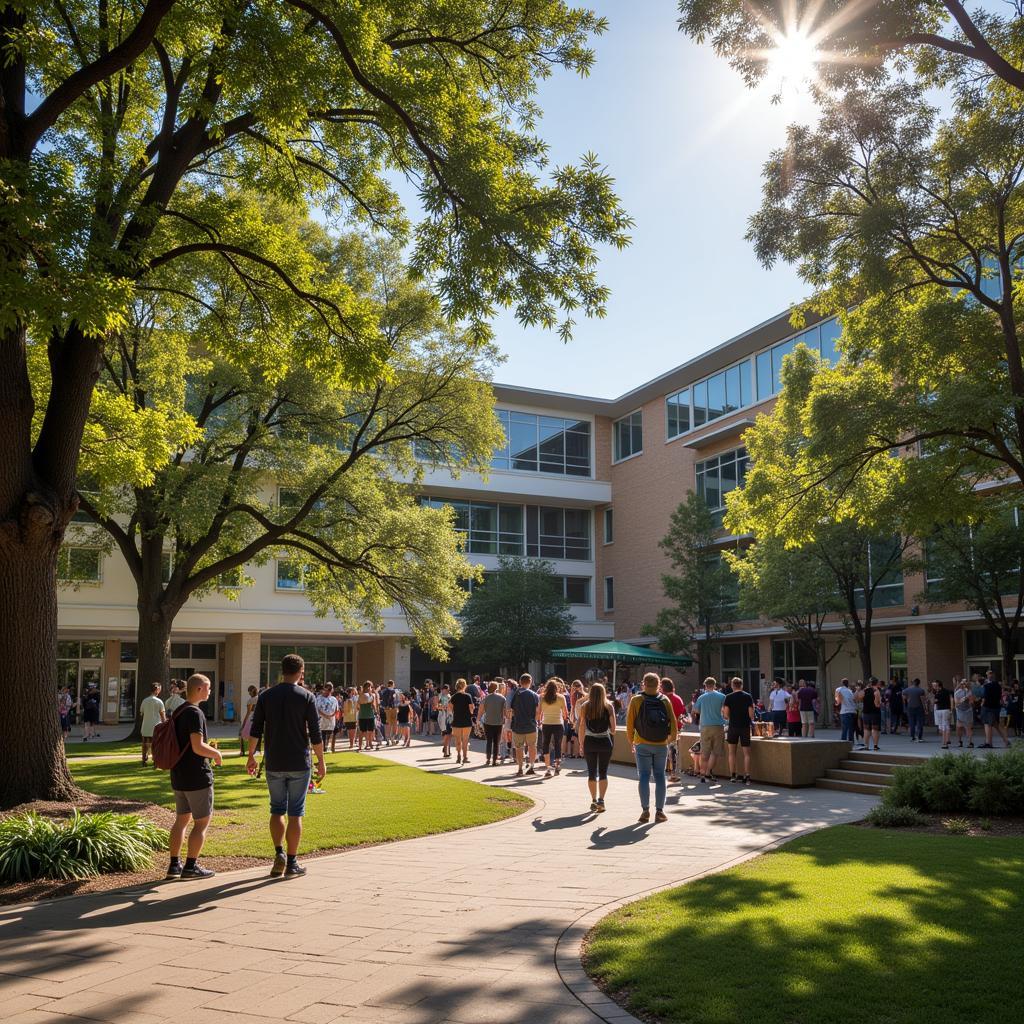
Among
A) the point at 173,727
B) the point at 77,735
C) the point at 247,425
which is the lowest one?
the point at 77,735

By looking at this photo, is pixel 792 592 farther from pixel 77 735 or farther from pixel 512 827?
pixel 77 735

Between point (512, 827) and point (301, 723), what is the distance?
3995 millimetres

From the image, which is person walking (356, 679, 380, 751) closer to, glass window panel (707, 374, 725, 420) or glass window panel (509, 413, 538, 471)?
glass window panel (707, 374, 725, 420)

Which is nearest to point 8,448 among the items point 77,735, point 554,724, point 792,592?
point 554,724

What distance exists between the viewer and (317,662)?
45781 mm

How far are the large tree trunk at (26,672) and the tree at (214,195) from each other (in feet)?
0.05

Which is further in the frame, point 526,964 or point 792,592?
point 792,592

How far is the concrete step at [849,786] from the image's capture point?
14.8 m

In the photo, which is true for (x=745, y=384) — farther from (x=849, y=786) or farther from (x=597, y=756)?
(x=597, y=756)

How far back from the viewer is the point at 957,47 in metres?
11.2

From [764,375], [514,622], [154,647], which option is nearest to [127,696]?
[514,622]

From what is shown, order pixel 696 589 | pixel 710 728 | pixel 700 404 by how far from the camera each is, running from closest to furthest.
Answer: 1. pixel 710 728
2. pixel 696 589
3. pixel 700 404

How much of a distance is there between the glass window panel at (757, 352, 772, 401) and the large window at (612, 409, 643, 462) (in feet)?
29.8

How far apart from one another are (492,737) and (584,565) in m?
31.6
